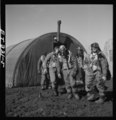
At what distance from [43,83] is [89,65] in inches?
77.2

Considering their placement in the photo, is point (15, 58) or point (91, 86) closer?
point (91, 86)

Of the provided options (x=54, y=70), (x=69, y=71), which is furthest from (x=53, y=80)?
(x=69, y=71)

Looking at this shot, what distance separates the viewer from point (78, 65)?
306 inches

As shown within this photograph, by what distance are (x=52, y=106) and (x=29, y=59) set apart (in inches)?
116

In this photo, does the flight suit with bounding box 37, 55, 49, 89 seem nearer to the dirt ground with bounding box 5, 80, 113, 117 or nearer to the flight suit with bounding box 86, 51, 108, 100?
the dirt ground with bounding box 5, 80, 113, 117

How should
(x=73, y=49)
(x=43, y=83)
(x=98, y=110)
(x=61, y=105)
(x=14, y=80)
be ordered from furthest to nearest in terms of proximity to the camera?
(x=73, y=49), (x=14, y=80), (x=43, y=83), (x=61, y=105), (x=98, y=110)

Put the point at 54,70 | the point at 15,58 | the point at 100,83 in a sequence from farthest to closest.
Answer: the point at 15,58 → the point at 54,70 → the point at 100,83

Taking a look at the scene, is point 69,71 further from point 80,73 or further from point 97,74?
point 97,74

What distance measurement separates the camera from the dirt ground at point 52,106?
21.2ft

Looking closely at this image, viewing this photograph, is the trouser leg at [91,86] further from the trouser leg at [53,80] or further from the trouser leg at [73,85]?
the trouser leg at [53,80]

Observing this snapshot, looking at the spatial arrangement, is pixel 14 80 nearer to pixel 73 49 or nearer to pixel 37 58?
pixel 37 58

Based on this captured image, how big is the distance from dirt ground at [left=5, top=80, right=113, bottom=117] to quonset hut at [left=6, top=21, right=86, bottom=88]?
1.32m

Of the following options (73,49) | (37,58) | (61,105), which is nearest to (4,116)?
(61,105)

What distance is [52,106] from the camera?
684cm
